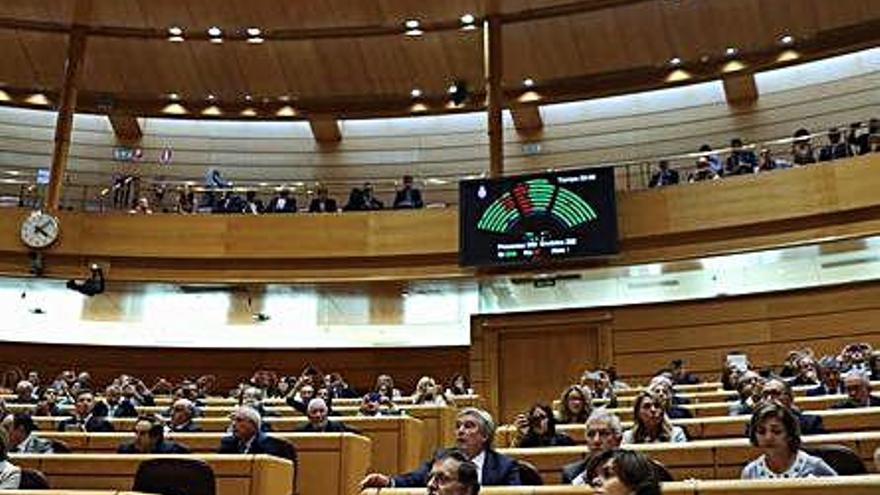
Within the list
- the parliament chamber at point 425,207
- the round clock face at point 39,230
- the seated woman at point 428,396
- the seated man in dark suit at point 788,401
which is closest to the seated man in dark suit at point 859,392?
the seated man in dark suit at point 788,401

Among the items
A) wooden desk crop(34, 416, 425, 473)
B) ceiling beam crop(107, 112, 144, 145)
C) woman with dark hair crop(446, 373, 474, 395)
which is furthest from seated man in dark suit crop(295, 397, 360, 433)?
ceiling beam crop(107, 112, 144, 145)

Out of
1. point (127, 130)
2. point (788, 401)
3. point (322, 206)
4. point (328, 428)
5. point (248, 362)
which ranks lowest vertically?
point (328, 428)

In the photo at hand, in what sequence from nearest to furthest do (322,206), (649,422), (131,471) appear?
(131,471) → (649,422) → (322,206)

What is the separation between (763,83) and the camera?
14578 millimetres

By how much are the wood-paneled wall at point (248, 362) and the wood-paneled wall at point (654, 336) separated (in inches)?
67.8

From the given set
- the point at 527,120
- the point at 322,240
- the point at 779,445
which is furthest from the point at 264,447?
the point at 527,120

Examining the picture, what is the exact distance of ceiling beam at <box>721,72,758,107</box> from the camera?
14281 millimetres

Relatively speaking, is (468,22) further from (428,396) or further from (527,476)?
(527,476)

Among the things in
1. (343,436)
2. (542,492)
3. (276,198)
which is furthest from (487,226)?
(542,492)

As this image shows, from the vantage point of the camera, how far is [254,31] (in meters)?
14.0

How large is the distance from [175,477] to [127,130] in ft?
43.4

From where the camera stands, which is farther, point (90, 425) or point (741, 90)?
point (741, 90)

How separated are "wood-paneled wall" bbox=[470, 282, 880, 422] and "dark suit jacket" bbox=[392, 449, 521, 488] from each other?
27.1 feet

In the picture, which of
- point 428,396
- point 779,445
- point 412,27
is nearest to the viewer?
point 779,445
